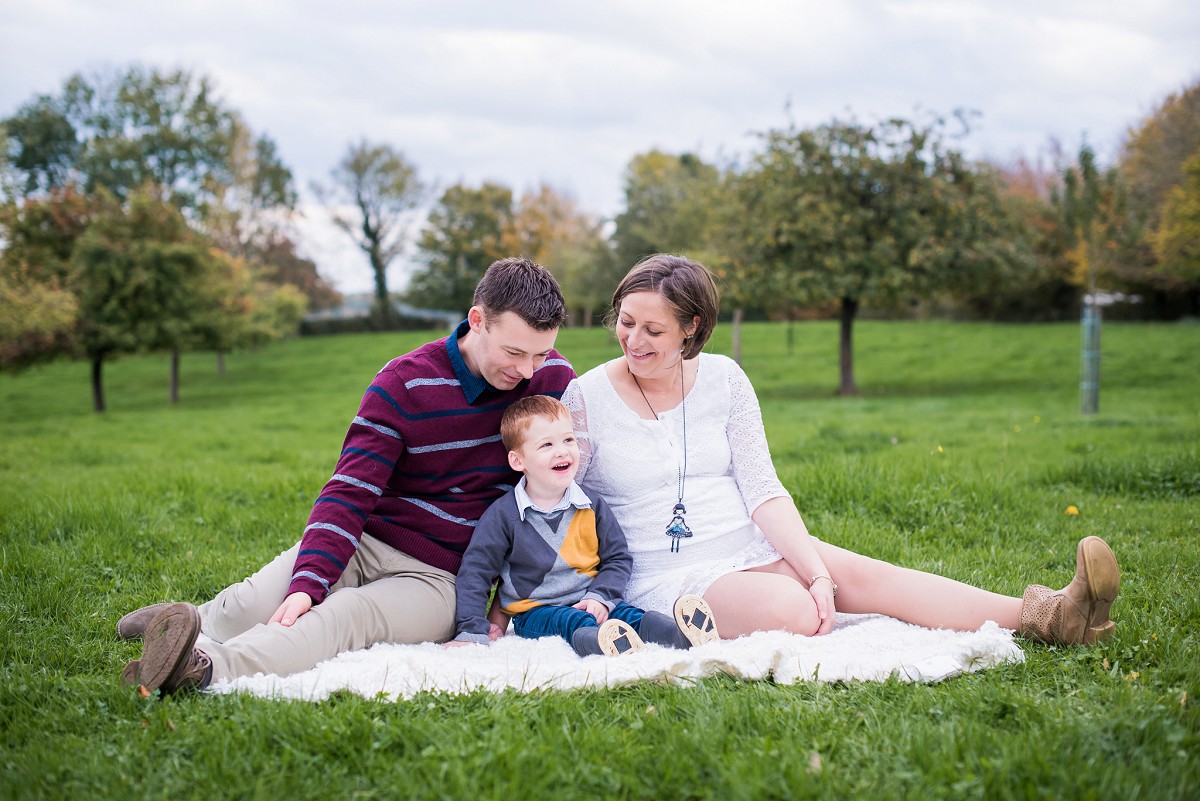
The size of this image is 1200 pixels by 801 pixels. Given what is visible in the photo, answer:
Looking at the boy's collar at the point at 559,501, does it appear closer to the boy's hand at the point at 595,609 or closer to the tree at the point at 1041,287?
the boy's hand at the point at 595,609

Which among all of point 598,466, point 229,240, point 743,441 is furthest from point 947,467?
point 229,240

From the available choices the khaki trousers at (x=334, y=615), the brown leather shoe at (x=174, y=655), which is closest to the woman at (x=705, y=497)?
the khaki trousers at (x=334, y=615)

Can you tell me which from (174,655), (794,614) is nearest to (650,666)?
(794,614)

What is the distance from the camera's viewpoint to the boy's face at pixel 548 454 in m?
3.19

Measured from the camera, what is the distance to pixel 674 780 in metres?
2.08

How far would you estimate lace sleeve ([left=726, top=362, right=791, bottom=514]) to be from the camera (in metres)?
3.36

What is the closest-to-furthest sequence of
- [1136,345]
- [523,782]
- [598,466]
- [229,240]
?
[523,782], [598,466], [1136,345], [229,240]

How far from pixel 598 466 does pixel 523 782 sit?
1575 millimetres

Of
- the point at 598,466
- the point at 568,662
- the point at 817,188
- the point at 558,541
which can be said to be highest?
the point at 817,188

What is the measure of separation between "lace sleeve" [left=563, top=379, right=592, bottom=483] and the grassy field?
40.9 inches

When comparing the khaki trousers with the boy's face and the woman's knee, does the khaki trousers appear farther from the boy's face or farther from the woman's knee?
the woman's knee

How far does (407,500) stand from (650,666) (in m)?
1.18

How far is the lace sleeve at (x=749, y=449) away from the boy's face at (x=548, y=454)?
0.68m

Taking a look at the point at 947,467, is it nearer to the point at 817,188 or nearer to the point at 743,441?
the point at 743,441
